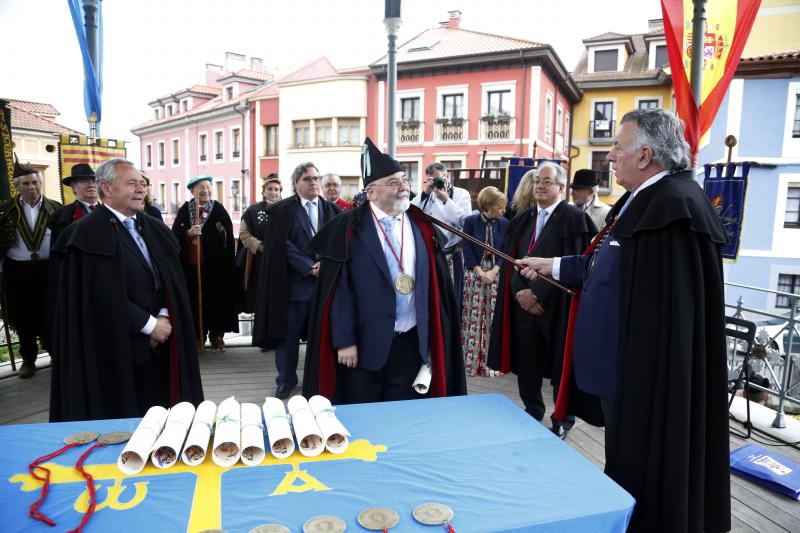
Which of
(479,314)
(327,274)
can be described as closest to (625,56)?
(479,314)

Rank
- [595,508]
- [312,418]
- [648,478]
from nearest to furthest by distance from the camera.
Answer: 1. [595,508]
2. [312,418]
3. [648,478]

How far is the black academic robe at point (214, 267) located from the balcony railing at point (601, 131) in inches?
1022

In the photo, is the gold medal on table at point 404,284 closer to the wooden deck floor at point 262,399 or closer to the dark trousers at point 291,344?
the wooden deck floor at point 262,399

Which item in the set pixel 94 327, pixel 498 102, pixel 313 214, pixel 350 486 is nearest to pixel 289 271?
pixel 313 214

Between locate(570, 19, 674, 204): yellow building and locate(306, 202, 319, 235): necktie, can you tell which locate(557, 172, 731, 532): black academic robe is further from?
locate(570, 19, 674, 204): yellow building

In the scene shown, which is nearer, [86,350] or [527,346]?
[86,350]

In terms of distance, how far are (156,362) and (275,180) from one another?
3.27 metres

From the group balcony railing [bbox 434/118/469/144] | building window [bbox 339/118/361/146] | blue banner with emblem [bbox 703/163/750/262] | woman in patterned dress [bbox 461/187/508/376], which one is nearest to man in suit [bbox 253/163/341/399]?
woman in patterned dress [bbox 461/187/508/376]

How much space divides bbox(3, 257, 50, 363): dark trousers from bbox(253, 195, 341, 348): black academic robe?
83.5 inches

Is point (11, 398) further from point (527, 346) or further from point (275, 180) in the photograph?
point (527, 346)

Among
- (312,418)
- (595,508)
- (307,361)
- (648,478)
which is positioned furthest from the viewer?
(307,361)

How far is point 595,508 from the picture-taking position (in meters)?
1.59

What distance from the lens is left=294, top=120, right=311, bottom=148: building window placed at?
27297 mm

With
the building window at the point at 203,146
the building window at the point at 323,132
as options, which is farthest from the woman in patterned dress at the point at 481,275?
the building window at the point at 203,146
